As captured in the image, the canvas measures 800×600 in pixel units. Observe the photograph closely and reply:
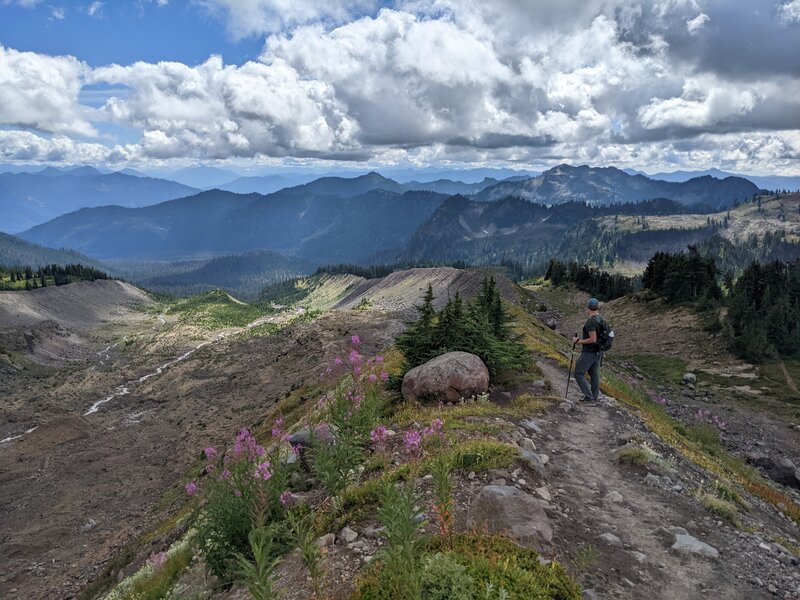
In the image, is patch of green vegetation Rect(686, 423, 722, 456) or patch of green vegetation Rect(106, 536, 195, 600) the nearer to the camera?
patch of green vegetation Rect(106, 536, 195, 600)

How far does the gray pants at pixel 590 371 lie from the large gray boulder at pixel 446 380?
4.06 metres

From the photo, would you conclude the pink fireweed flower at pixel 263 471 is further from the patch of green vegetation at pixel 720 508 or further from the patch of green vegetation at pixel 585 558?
the patch of green vegetation at pixel 720 508

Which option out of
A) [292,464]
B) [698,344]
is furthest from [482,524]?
[698,344]

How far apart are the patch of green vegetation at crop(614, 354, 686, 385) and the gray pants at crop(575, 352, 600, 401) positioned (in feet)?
121

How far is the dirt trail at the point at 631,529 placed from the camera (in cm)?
717

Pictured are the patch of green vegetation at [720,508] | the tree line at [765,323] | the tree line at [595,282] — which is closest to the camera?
the patch of green vegetation at [720,508]

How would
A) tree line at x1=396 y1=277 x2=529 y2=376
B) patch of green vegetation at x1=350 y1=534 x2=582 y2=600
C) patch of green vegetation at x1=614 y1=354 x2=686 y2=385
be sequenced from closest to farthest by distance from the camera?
patch of green vegetation at x1=350 y1=534 x2=582 y2=600
tree line at x1=396 y1=277 x2=529 y2=376
patch of green vegetation at x1=614 y1=354 x2=686 y2=385

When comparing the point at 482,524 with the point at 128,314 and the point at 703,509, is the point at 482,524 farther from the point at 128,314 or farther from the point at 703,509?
the point at 128,314

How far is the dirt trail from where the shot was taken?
23.5ft

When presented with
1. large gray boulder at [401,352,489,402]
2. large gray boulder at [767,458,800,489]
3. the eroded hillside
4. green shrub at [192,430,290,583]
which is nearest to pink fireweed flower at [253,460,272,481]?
green shrub at [192,430,290,583]

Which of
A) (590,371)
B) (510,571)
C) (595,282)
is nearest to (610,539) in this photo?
(510,571)

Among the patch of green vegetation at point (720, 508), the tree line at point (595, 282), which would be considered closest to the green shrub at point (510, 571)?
the patch of green vegetation at point (720, 508)

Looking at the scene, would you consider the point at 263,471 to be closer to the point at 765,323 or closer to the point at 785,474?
the point at 785,474

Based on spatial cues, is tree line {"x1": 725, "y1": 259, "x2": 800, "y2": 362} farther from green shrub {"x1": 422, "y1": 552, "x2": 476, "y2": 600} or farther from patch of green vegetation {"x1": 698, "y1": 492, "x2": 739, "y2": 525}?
green shrub {"x1": 422, "y1": 552, "x2": 476, "y2": 600}
